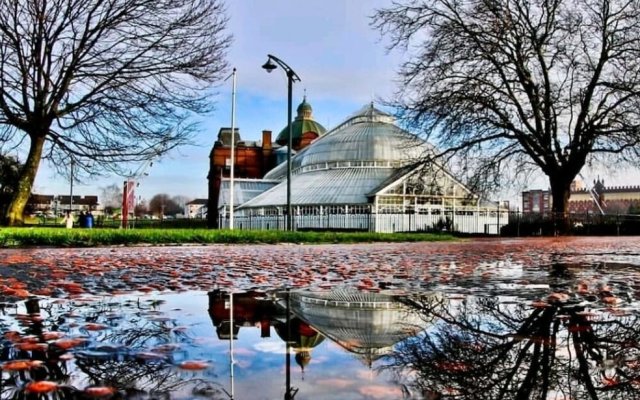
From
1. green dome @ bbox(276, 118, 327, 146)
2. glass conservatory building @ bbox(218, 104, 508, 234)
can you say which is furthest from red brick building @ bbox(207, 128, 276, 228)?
glass conservatory building @ bbox(218, 104, 508, 234)

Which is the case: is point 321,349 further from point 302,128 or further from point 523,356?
point 302,128

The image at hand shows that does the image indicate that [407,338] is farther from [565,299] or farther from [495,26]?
[495,26]

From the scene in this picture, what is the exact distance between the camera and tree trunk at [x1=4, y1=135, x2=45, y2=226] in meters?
17.9

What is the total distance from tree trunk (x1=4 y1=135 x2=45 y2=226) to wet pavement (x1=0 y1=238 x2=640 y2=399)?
1361 centimetres

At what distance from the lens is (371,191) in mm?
42000

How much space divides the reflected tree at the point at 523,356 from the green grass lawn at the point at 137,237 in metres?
12.3

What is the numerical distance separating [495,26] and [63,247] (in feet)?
60.3

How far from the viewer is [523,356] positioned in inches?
99.8

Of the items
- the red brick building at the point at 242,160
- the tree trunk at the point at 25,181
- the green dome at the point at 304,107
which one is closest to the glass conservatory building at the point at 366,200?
the tree trunk at the point at 25,181

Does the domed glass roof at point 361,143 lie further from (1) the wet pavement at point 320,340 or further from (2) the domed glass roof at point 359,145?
(1) the wet pavement at point 320,340

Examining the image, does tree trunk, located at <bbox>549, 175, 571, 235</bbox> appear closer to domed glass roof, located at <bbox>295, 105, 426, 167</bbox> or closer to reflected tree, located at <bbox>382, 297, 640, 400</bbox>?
domed glass roof, located at <bbox>295, 105, 426, 167</bbox>

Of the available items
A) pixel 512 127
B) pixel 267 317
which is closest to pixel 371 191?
pixel 512 127

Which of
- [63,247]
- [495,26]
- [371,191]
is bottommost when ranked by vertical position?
[63,247]

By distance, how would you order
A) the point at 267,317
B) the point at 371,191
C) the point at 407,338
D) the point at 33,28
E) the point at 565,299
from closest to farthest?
the point at 407,338 < the point at 267,317 < the point at 565,299 < the point at 33,28 < the point at 371,191
